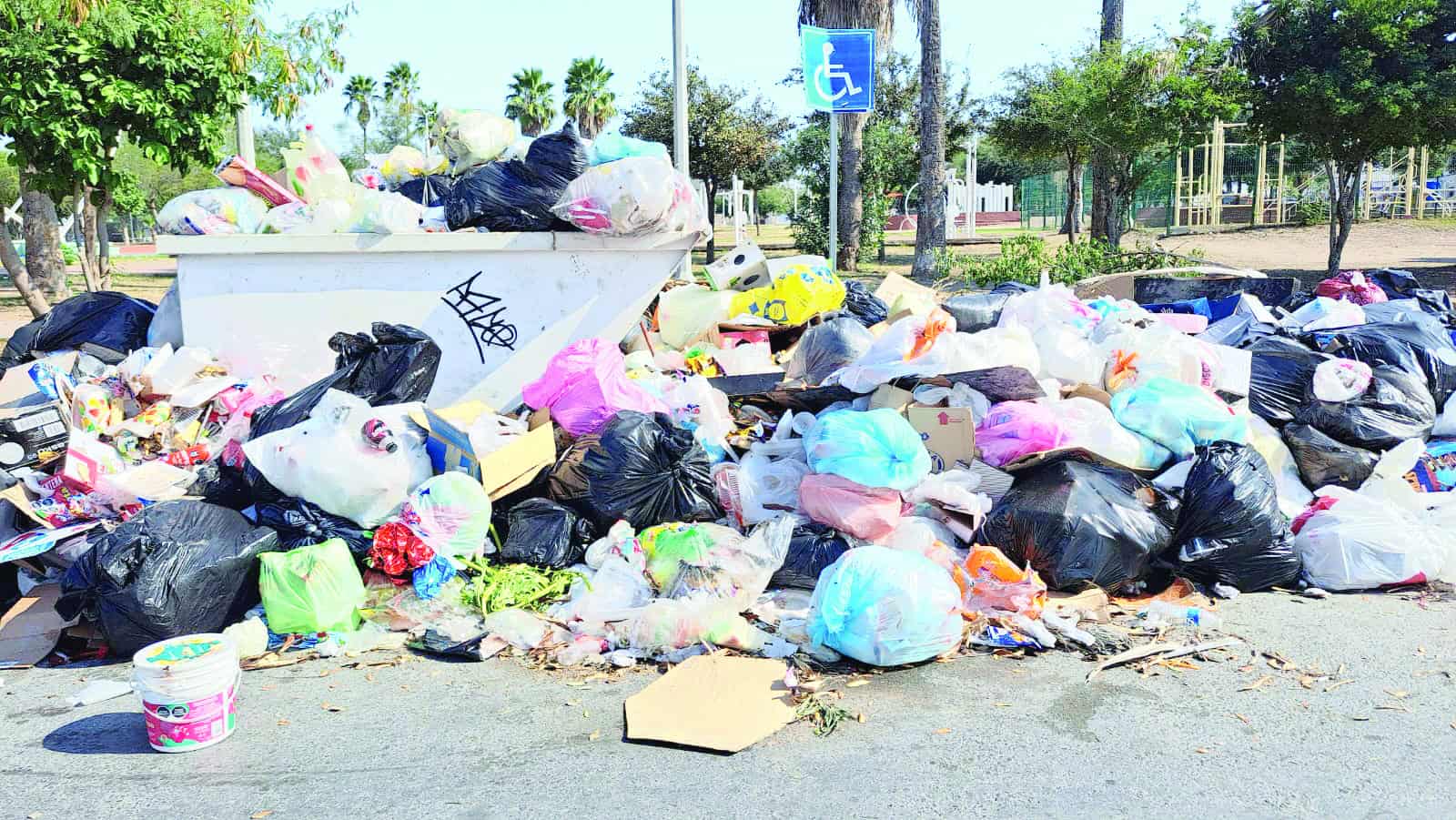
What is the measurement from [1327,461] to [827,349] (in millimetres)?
2219

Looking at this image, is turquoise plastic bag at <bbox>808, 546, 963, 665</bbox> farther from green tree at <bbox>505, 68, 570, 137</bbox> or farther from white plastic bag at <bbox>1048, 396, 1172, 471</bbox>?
green tree at <bbox>505, 68, 570, 137</bbox>

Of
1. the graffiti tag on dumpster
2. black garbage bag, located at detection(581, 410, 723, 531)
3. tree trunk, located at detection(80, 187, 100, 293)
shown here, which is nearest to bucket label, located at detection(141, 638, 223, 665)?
black garbage bag, located at detection(581, 410, 723, 531)

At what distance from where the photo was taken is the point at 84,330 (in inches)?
218

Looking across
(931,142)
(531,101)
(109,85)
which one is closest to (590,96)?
(531,101)

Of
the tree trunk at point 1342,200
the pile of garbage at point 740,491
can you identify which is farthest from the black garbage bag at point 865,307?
the tree trunk at point 1342,200

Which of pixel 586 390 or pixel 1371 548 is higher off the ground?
pixel 586 390

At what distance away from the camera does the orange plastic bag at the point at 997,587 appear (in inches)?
142

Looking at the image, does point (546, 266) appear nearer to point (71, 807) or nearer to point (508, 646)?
point (508, 646)

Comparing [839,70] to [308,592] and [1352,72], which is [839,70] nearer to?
[1352,72]

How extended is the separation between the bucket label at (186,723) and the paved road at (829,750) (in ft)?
0.13

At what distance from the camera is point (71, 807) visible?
2.60 m

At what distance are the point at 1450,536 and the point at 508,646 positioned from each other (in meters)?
3.47

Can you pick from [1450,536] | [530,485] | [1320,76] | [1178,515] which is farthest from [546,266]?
[1320,76]

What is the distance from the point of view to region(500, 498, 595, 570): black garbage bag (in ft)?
13.3
